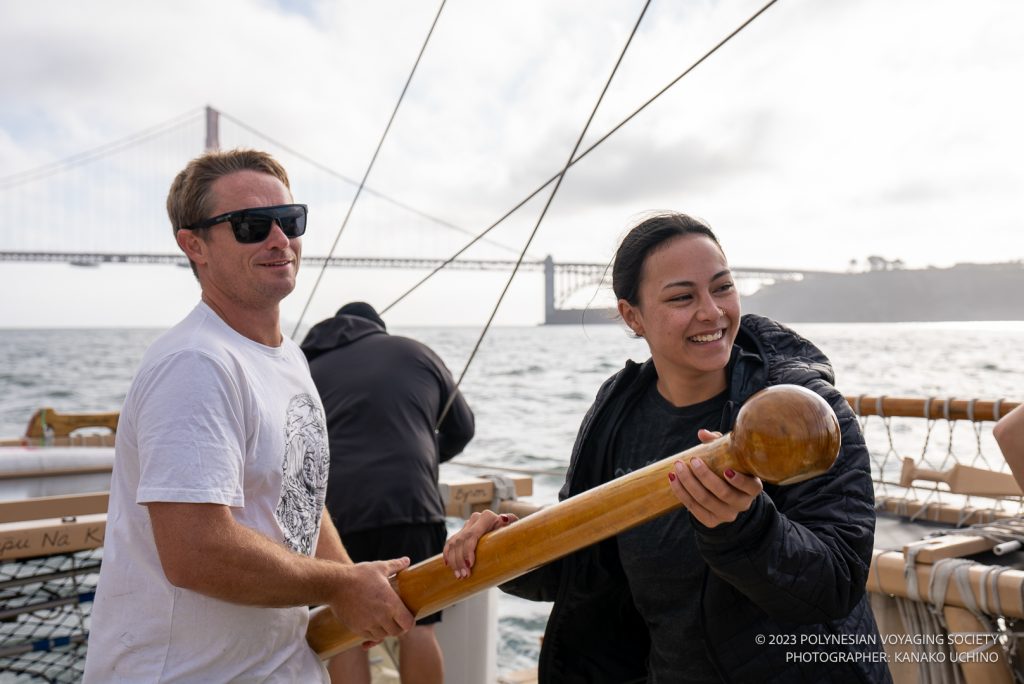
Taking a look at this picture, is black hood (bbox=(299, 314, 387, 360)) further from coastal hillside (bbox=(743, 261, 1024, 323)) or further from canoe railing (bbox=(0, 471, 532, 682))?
coastal hillside (bbox=(743, 261, 1024, 323))

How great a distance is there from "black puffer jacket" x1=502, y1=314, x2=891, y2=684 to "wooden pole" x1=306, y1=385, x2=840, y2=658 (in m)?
0.16

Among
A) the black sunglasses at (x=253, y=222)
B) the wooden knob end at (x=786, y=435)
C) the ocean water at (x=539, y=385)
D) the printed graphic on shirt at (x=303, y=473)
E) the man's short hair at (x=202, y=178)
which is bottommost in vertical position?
the ocean water at (x=539, y=385)

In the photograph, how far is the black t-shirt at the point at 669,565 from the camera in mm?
1389

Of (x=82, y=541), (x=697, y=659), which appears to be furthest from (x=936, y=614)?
(x=82, y=541)

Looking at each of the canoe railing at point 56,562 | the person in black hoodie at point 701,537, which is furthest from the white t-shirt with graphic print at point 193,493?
the canoe railing at point 56,562

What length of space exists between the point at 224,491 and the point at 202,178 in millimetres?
527

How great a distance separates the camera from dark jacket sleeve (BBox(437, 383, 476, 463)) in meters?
3.16

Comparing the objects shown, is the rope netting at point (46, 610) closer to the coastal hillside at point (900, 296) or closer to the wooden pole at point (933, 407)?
the wooden pole at point (933, 407)

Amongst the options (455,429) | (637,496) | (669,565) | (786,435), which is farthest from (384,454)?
(786,435)

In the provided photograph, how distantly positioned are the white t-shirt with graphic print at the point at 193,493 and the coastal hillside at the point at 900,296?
1471 cm

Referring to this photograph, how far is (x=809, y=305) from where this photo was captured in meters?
48.3

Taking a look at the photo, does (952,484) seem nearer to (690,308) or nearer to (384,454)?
(384,454)

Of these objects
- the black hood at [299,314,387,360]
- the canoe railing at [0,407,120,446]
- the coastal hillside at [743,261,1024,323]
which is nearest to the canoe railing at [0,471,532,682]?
the black hood at [299,314,387,360]

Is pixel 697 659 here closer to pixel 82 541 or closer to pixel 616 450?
pixel 616 450
